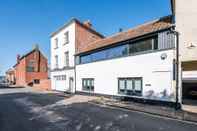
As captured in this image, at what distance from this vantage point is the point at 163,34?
1429 centimetres

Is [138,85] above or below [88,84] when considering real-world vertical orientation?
above

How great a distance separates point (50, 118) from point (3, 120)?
239 cm

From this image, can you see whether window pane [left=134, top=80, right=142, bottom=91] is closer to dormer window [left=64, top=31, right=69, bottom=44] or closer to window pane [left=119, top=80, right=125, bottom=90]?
window pane [left=119, top=80, right=125, bottom=90]

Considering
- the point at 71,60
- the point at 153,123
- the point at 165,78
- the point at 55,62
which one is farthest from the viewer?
the point at 55,62

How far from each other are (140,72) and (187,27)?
492cm

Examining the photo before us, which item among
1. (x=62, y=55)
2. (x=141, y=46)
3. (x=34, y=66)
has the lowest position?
(x=34, y=66)

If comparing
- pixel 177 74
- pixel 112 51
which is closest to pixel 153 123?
pixel 177 74

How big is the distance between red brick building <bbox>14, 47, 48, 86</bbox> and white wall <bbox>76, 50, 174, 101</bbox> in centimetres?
2830

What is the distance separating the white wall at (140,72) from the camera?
13.8 metres

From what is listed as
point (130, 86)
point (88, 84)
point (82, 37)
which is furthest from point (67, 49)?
point (130, 86)

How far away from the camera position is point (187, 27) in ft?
43.6

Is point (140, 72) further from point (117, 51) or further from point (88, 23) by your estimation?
point (88, 23)

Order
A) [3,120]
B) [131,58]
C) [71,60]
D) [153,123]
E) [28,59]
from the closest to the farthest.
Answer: [153,123] < [3,120] < [131,58] < [71,60] < [28,59]

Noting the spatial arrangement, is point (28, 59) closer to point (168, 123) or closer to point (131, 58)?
point (131, 58)
